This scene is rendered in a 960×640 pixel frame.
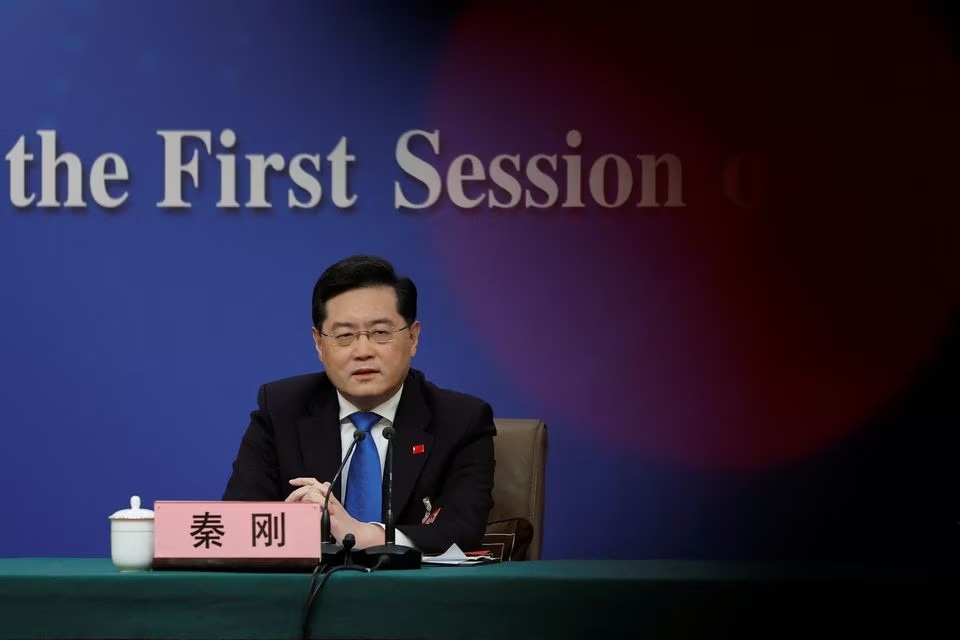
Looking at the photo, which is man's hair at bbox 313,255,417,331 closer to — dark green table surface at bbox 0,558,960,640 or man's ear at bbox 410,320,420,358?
man's ear at bbox 410,320,420,358

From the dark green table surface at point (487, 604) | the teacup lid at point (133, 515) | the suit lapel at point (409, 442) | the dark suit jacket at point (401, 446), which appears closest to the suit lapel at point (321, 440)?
the dark suit jacket at point (401, 446)

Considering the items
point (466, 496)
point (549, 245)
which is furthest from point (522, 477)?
point (549, 245)

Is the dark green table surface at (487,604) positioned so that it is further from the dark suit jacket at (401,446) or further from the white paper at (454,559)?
the dark suit jacket at (401,446)

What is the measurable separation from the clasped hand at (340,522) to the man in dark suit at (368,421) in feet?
1.03

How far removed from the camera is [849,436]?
4281mm

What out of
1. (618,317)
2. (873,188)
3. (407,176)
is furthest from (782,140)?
(407,176)

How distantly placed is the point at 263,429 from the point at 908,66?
2309 mm

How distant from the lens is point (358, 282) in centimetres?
318

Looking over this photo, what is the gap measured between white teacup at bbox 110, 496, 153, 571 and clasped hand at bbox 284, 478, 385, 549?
312mm

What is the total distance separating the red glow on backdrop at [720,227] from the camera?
4.28m

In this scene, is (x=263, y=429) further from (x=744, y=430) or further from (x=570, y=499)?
(x=744, y=430)

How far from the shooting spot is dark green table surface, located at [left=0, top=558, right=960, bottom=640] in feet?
6.73

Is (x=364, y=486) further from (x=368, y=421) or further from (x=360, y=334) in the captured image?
(x=360, y=334)

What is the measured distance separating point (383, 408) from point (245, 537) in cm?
96
